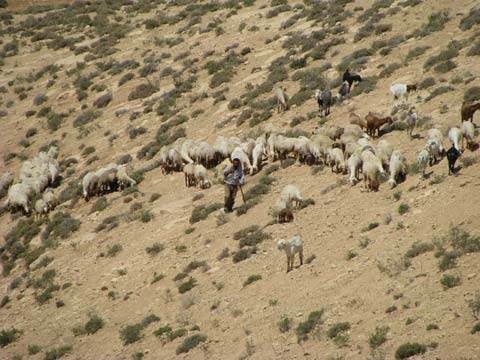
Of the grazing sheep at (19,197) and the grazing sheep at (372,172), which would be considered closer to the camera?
the grazing sheep at (372,172)

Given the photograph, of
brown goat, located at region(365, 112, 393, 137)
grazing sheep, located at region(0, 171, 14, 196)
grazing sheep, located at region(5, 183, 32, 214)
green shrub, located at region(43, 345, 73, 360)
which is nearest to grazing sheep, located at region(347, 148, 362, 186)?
brown goat, located at region(365, 112, 393, 137)

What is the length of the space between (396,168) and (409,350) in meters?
6.86

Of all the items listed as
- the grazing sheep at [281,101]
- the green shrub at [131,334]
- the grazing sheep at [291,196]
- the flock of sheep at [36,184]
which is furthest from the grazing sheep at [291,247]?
the flock of sheep at [36,184]

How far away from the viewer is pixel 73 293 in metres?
18.4

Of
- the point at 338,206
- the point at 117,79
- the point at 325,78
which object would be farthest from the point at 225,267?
the point at 117,79

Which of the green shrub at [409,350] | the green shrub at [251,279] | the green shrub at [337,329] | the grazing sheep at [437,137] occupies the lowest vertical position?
the green shrub at [251,279]

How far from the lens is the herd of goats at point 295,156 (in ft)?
55.6

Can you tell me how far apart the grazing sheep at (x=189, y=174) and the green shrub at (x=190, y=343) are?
8868 mm

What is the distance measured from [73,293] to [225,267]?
453 cm

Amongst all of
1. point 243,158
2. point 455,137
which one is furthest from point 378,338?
point 243,158

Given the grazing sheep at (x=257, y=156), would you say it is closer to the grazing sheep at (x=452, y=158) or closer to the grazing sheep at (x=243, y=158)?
the grazing sheep at (x=243, y=158)

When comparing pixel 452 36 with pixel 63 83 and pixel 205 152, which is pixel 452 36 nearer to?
pixel 205 152

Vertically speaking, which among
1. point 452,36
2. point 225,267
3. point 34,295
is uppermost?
point 452,36

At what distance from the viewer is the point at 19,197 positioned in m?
25.5
